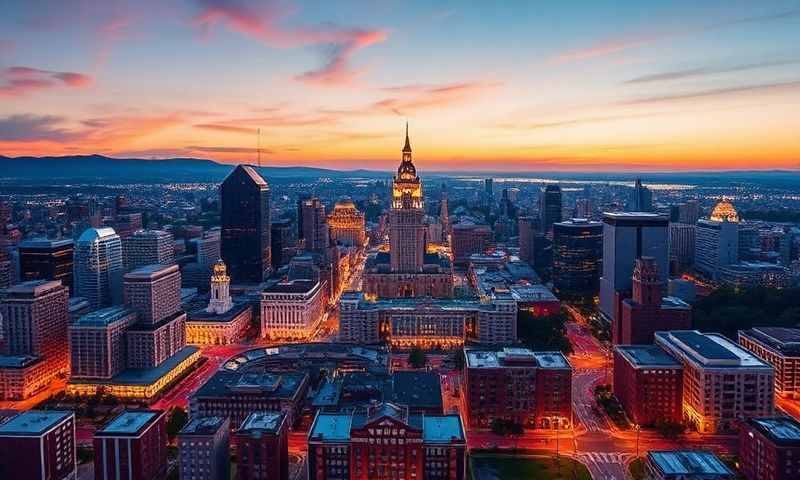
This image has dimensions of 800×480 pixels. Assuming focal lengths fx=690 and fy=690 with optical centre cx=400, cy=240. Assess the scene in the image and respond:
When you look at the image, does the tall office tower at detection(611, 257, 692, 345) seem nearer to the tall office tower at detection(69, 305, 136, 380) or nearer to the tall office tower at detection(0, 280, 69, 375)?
the tall office tower at detection(69, 305, 136, 380)

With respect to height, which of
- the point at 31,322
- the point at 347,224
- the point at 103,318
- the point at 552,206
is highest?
the point at 552,206

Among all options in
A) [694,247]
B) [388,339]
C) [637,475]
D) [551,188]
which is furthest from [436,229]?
[637,475]

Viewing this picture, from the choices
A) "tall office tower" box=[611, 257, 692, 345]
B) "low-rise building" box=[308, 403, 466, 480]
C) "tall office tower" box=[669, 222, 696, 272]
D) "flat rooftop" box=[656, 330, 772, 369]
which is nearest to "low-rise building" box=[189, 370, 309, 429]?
"low-rise building" box=[308, 403, 466, 480]

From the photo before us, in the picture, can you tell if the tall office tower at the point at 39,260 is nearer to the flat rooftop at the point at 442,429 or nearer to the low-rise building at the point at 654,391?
the flat rooftop at the point at 442,429

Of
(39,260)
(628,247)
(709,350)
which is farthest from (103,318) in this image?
(628,247)

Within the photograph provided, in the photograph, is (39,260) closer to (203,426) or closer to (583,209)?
(203,426)

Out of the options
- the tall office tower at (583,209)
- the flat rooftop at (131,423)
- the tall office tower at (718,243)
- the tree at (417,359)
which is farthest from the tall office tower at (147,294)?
the tall office tower at (583,209)
